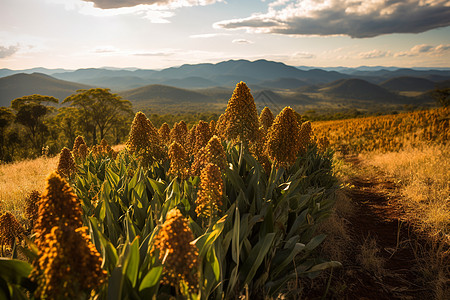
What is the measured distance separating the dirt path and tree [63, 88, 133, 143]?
45017mm

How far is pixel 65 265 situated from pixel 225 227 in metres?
1.49

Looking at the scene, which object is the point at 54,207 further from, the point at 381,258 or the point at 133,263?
the point at 381,258

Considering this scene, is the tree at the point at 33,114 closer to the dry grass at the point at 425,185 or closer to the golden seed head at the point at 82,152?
the golden seed head at the point at 82,152

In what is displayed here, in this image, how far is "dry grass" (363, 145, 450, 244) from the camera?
448 cm

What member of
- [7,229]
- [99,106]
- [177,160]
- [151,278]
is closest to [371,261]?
[177,160]

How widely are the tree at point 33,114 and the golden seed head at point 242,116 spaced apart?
44651 millimetres

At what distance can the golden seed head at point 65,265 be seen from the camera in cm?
115

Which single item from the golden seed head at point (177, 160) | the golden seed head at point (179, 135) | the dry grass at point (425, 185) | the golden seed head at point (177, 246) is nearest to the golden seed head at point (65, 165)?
the golden seed head at point (177, 160)

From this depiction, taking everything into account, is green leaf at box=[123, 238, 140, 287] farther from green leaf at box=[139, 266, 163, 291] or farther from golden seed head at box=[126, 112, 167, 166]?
golden seed head at box=[126, 112, 167, 166]

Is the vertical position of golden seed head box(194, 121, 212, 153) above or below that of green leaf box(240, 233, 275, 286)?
above

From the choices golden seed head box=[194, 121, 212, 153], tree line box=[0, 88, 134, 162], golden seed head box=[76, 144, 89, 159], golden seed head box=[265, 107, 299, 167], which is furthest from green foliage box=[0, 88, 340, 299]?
tree line box=[0, 88, 134, 162]

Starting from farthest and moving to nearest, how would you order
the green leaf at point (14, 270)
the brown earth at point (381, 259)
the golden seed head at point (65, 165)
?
the golden seed head at point (65, 165), the brown earth at point (381, 259), the green leaf at point (14, 270)

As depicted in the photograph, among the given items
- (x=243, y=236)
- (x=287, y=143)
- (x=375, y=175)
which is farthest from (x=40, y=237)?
(x=375, y=175)

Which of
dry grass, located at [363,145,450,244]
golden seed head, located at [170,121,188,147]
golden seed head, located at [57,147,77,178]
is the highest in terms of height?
golden seed head, located at [170,121,188,147]
